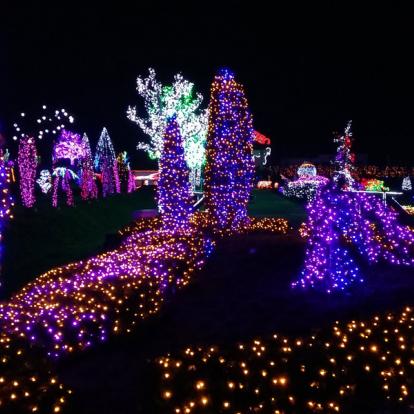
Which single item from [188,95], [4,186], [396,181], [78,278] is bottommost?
[396,181]

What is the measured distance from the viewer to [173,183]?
15500 mm

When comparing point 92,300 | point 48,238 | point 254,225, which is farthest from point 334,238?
point 48,238

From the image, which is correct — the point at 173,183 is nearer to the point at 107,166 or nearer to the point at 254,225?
the point at 254,225

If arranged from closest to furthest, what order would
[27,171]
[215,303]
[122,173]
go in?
1. [215,303]
2. [27,171]
3. [122,173]

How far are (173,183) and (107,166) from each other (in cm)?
1607

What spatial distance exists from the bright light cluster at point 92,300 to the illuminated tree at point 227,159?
18.7 ft

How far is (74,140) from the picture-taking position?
3638 centimetres

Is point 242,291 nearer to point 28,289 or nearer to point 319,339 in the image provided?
point 28,289

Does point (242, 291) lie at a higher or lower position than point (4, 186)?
lower

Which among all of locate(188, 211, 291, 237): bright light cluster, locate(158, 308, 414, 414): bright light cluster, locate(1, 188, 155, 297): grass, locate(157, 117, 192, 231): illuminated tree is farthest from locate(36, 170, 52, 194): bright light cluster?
locate(158, 308, 414, 414): bright light cluster

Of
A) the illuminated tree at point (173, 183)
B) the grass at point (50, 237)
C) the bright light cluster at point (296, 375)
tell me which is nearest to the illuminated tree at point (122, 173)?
the grass at point (50, 237)

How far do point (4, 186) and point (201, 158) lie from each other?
29.4 metres

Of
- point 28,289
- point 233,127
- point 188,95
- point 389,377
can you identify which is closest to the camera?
point 389,377

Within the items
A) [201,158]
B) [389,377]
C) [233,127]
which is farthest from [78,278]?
[201,158]
